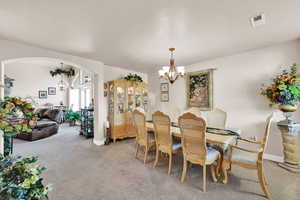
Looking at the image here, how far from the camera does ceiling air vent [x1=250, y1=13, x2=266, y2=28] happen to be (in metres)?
1.89

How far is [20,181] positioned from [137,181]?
167 cm

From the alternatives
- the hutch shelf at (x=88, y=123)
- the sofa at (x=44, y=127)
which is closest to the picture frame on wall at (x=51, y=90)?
the sofa at (x=44, y=127)

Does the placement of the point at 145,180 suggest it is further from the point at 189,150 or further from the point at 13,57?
the point at 13,57

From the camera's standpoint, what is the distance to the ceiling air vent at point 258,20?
1.89 metres

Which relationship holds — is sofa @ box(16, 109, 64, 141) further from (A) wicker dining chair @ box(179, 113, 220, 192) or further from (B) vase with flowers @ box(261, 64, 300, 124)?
(B) vase with flowers @ box(261, 64, 300, 124)

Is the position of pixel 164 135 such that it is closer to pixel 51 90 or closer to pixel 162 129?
pixel 162 129

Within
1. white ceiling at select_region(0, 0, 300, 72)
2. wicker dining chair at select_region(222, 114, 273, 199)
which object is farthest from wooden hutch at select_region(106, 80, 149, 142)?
wicker dining chair at select_region(222, 114, 273, 199)

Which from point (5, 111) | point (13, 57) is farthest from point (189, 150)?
point (13, 57)

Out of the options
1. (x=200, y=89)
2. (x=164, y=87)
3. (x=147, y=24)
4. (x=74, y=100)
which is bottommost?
(x=74, y=100)

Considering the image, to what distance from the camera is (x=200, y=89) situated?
3.98 meters

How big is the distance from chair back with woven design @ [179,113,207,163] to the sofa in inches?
183

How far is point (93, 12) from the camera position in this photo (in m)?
1.83

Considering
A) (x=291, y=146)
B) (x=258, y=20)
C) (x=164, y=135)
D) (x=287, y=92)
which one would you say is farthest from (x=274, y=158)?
(x=258, y=20)

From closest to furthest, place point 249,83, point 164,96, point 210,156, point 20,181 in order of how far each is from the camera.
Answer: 1. point 20,181
2. point 210,156
3. point 249,83
4. point 164,96
